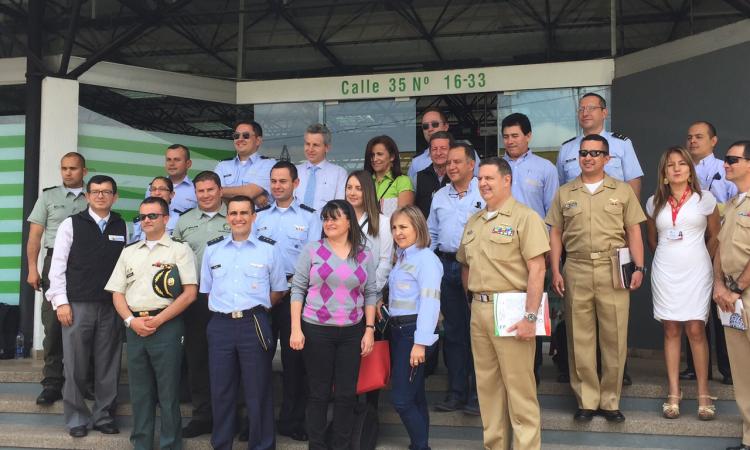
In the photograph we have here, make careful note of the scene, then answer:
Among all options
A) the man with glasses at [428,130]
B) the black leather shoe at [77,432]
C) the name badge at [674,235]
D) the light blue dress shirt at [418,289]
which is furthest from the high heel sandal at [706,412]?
the black leather shoe at [77,432]

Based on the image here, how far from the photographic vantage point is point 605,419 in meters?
4.27

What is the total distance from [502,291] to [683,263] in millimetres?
1219

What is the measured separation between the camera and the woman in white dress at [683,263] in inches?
164

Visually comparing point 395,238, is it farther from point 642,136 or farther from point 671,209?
point 642,136

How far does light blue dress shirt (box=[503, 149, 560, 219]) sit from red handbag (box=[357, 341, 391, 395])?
144 centimetres

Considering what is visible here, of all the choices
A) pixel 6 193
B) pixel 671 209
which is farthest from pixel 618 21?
pixel 6 193

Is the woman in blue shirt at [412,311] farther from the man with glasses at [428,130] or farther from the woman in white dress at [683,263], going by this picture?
the woman in white dress at [683,263]

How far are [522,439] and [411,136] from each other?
4.75m

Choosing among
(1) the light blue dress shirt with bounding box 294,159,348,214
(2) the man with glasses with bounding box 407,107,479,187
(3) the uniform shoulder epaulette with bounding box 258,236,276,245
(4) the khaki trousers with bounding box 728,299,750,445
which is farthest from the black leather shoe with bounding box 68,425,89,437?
(4) the khaki trousers with bounding box 728,299,750,445

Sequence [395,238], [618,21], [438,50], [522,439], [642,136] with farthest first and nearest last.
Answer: [438,50] → [618,21] → [642,136] → [395,238] → [522,439]

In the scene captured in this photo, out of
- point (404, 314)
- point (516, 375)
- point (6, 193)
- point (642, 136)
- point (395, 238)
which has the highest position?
point (642, 136)

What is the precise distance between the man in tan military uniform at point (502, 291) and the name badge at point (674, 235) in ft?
3.13

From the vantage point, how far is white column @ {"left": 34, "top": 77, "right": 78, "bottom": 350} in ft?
22.5

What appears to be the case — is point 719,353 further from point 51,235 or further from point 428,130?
point 51,235
